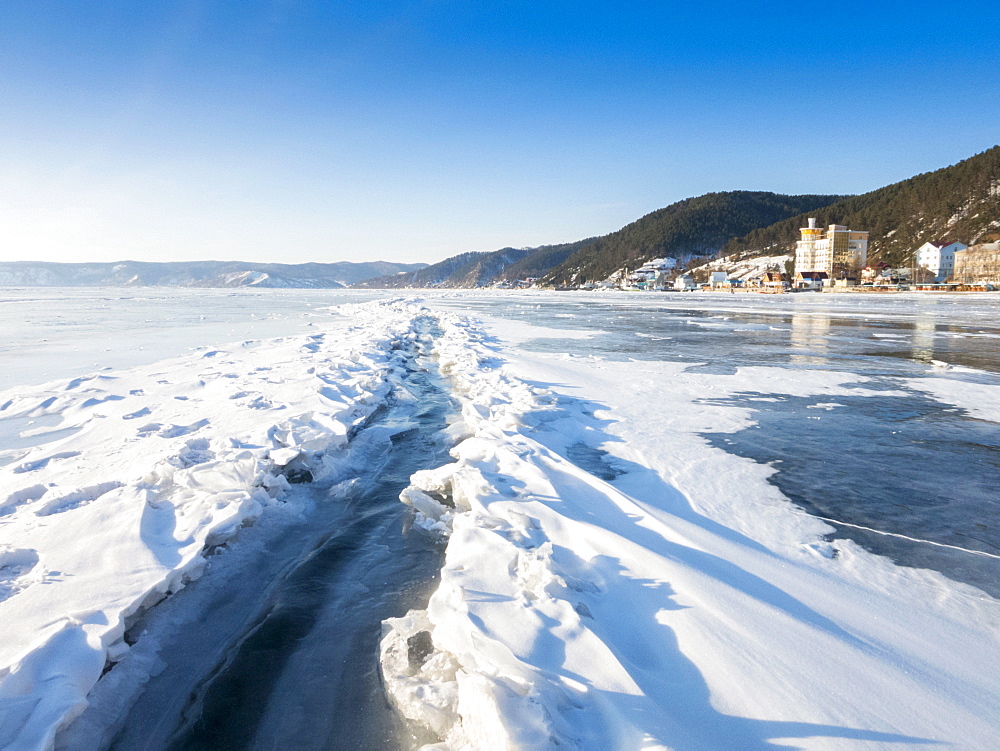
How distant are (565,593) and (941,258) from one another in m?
95.2

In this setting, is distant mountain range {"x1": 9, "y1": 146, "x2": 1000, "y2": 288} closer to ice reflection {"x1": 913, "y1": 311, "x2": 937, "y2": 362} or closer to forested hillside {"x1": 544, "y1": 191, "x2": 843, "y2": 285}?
forested hillside {"x1": 544, "y1": 191, "x2": 843, "y2": 285}

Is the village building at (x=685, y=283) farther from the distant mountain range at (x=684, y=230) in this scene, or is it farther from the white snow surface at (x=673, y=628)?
the white snow surface at (x=673, y=628)

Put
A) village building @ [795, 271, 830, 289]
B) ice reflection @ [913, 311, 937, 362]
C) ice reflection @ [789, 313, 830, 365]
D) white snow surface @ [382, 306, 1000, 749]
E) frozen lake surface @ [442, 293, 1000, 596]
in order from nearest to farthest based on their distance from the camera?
white snow surface @ [382, 306, 1000, 749]
frozen lake surface @ [442, 293, 1000, 596]
ice reflection @ [789, 313, 830, 365]
ice reflection @ [913, 311, 937, 362]
village building @ [795, 271, 830, 289]

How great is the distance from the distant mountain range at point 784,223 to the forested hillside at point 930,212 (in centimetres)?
14

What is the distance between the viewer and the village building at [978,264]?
205ft

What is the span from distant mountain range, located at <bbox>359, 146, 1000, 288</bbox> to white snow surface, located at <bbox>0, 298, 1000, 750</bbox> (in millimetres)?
100841

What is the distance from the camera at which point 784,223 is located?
117688 mm

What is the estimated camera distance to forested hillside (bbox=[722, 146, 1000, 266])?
269ft

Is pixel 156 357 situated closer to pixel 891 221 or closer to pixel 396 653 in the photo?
pixel 396 653

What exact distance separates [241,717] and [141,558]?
1231 millimetres

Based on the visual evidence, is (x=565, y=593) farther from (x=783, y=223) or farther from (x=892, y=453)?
(x=783, y=223)

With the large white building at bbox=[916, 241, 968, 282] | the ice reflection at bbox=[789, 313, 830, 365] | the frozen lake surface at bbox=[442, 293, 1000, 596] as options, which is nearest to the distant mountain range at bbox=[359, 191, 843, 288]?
the large white building at bbox=[916, 241, 968, 282]

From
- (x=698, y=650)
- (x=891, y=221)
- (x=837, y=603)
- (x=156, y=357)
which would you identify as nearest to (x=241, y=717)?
(x=698, y=650)

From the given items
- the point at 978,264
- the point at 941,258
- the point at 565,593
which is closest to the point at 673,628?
the point at 565,593
